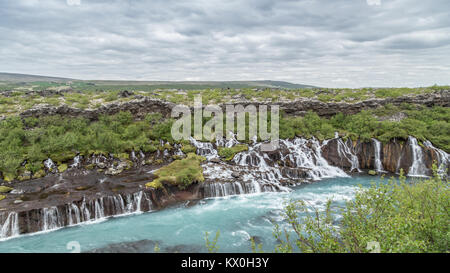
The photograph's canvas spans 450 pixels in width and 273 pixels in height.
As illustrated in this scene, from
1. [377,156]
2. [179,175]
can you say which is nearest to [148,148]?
[179,175]

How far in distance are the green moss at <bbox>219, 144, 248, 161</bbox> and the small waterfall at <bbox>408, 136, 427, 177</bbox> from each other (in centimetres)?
2015

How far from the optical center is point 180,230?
16.8m

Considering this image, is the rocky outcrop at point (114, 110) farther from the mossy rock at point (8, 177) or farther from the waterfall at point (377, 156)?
the waterfall at point (377, 156)

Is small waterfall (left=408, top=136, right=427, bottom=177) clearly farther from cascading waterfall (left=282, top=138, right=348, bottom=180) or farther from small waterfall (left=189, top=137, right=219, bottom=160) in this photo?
small waterfall (left=189, top=137, right=219, bottom=160)

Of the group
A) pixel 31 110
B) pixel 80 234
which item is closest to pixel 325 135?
pixel 80 234

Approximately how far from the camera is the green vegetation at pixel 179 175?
72.0 ft

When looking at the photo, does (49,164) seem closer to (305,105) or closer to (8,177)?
(8,177)

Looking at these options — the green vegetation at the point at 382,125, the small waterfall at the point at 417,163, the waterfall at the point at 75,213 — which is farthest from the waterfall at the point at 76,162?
the small waterfall at the point at 417,163

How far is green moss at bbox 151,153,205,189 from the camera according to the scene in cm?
2210

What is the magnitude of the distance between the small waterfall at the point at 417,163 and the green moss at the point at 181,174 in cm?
2525

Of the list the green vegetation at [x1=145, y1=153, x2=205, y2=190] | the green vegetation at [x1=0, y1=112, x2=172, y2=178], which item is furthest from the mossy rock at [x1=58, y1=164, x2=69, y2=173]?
the green vegetation at [x1=145, y1=153, x2=205, y2=190]

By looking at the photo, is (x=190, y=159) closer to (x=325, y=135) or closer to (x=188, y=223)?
(x=188, y=223)

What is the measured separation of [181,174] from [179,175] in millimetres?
209

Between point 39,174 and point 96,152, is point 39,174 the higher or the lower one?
the lower one
